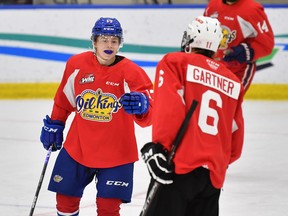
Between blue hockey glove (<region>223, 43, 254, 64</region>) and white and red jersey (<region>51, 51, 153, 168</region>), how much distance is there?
2.06m

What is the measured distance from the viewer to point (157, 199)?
3141 mm

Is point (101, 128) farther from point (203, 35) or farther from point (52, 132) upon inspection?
point (203, 35)

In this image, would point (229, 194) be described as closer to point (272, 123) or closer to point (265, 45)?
point (265, 45)

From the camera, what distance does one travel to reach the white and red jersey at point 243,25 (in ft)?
19.7

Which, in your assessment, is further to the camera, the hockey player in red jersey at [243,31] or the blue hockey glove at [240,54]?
the hockey player in red jersey at [243,31]

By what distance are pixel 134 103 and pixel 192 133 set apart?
56 centimetres

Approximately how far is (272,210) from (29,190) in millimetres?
1441

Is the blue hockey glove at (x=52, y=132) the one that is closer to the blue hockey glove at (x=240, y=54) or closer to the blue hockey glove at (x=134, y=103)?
the blue hockey glove at (x=134, y=103)

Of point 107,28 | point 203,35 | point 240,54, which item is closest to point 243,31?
point 240,54

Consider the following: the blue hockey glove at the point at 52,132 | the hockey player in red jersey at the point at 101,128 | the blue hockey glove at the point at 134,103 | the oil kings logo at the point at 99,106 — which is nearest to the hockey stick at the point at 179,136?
the blue hockey glove at the point at 134,103

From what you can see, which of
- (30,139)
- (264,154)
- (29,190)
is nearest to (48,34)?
(30,139)


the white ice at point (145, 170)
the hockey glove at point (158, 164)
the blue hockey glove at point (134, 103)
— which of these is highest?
the hockey glove at point (158, 164)

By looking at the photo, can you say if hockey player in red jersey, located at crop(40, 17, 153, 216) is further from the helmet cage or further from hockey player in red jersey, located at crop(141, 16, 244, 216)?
hockey player in red jersey, located at crop(141, 16, 244, 216)

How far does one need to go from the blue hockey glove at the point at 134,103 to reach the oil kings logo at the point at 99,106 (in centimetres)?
17
